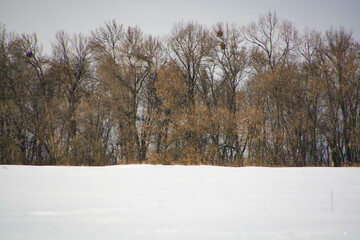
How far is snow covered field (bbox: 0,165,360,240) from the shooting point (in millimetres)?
1394

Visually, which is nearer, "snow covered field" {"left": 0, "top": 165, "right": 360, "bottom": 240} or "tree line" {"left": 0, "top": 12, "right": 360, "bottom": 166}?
"snow covered field" {"left": 0, "top": 165, "right": 360, "bottom": 240}

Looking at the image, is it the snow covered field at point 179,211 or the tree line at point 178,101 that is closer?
the snow covered field at point 179,211

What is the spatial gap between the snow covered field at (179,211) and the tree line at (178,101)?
1254 cm

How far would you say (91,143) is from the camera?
658 inches

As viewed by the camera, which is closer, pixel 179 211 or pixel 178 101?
pixel 179 211

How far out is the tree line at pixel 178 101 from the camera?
16.0 meters

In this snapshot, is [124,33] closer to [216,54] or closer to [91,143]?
[216,54]

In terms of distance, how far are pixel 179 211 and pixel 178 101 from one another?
1598 centimetres

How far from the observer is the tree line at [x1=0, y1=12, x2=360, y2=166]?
16.0 m

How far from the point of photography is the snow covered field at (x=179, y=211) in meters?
1.39

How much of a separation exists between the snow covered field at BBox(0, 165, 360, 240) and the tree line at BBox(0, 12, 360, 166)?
41.2ft

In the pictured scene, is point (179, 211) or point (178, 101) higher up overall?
point (178, 101)

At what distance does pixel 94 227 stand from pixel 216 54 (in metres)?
19.4

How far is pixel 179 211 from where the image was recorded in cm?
173
